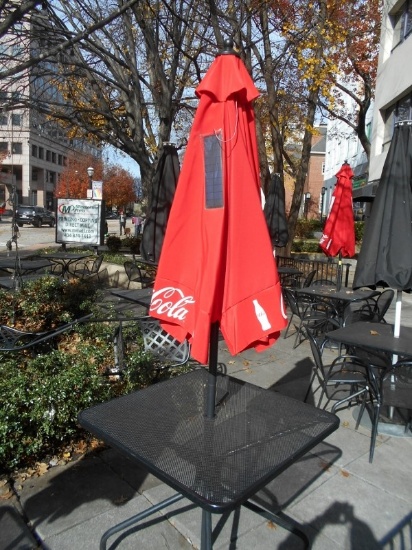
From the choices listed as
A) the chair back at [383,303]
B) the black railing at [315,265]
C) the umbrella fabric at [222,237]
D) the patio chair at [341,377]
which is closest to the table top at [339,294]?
the chair back at [383,303]

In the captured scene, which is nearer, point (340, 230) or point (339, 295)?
point (339, 295)

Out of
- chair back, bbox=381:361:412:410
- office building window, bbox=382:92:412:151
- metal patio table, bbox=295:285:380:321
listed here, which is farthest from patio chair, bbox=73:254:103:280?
office building window, bbox=382:92:412:151

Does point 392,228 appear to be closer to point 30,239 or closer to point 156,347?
point 156,347

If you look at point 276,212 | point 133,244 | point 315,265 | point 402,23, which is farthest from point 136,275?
point 402,23

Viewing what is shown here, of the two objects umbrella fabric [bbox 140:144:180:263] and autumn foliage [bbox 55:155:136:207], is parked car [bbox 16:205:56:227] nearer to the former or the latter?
autumn foliage [bbox 55:155:136:207]

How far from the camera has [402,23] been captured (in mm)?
16094

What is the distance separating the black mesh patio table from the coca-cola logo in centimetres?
57

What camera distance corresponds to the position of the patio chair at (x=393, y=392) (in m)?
3.51

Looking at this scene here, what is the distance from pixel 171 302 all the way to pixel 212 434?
0.70 m

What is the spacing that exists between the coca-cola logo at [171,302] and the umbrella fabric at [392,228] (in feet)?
7.63

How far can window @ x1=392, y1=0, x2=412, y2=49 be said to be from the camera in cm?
1562

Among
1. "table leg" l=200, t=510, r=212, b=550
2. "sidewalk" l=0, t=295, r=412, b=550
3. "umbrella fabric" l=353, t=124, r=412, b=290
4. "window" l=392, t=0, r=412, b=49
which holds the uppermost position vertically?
"window" l=392, t=0, r=412, b=49

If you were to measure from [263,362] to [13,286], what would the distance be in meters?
3.63

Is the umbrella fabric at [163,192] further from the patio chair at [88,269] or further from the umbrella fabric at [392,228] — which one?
the umbrella fabric at [392,228]
